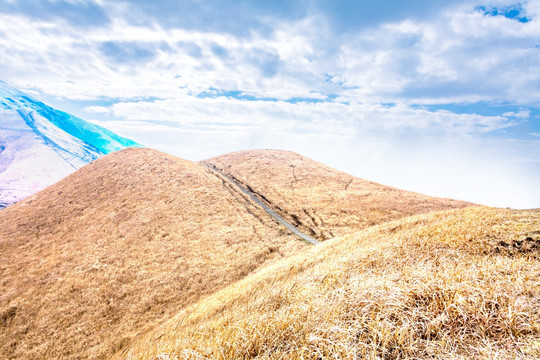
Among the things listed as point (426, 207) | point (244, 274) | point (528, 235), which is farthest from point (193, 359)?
point (426, 207)

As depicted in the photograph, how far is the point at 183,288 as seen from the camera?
20047mm

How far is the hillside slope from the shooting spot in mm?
16469

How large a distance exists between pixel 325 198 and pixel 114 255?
110ft

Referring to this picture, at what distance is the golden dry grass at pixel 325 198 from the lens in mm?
31984

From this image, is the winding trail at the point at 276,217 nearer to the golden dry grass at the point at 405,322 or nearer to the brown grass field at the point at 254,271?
the brown grass field at the point at 254,271

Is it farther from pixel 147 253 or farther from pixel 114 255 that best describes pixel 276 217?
pixel 114 255

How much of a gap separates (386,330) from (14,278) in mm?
34728

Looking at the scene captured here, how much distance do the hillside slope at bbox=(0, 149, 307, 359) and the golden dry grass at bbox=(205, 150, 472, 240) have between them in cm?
607

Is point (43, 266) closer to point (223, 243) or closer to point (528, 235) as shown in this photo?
point (223, 243)

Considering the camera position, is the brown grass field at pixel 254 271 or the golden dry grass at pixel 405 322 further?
the brown grass field at pixel 254 271

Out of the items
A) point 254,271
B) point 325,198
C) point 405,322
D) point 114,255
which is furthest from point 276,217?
point 405,322

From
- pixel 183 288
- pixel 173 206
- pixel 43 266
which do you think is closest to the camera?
pixel 183 288

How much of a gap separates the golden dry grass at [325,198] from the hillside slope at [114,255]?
6.07m

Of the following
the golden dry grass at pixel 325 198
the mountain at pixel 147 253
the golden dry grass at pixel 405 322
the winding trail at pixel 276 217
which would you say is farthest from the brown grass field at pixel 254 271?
the winding trail at pixel 276 217
